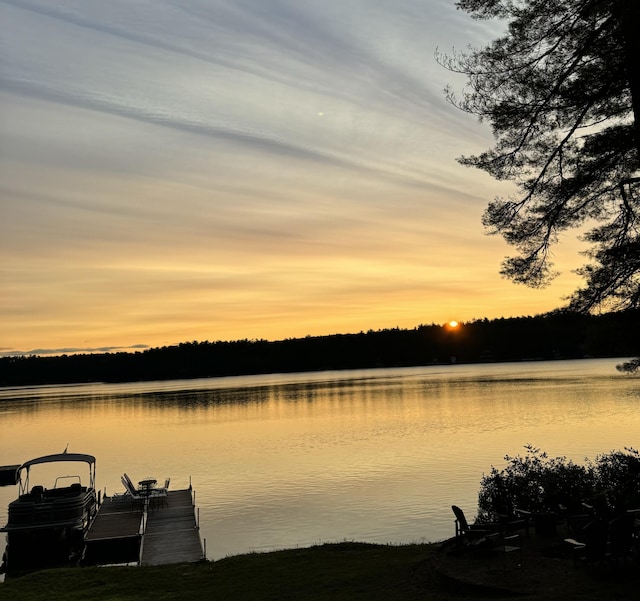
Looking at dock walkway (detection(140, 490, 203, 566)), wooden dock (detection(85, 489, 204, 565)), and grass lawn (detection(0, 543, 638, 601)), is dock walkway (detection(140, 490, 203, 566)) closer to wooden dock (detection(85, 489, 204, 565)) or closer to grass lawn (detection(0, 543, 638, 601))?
wooden dock (detection(85, 489, 204, 565))

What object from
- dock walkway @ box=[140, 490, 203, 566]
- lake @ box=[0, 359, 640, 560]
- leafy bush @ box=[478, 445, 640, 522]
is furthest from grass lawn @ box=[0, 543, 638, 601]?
lake @ box=[0, 359, 640, 560]

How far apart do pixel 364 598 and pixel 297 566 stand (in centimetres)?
484

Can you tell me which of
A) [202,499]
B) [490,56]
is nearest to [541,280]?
[490,56]

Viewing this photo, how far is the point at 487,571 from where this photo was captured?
38.8ft

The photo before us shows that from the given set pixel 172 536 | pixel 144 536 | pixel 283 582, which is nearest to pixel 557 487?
pixel 283 582

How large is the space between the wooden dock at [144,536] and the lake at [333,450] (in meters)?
1.34

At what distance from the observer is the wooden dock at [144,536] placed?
71.7 ft

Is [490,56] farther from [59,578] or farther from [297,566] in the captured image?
[59,578]

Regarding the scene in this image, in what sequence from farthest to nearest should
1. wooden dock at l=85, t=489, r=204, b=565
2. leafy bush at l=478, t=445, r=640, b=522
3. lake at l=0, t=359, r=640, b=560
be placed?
lake at l=0, t=359, r=640, b=560 → wooden dock at l=85, t=489, r=204, b=565 → leafy bush at l=478, t=445, r=640, b=522

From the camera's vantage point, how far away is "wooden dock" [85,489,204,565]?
2187cm

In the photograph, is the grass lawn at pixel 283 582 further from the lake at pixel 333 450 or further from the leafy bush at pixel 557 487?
the lake at pixel 333 450

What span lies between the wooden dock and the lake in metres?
1.34

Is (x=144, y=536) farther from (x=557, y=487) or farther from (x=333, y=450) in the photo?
(x=333, y=450)

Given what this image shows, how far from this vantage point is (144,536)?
24.2m
